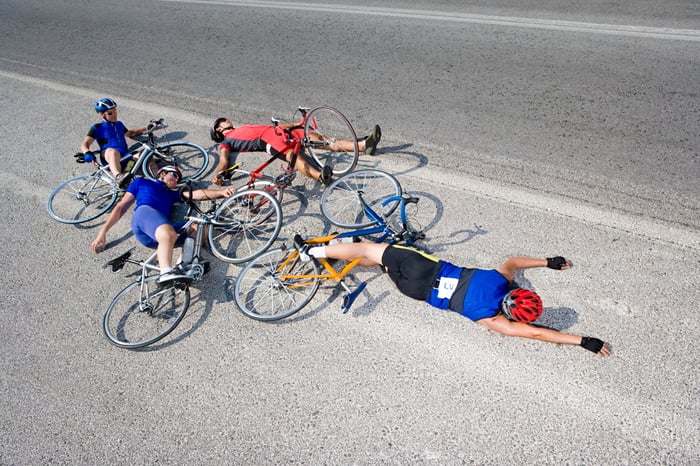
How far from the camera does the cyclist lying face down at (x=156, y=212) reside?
580 cm

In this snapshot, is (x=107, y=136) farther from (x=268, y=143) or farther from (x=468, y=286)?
(x=468, y=286)

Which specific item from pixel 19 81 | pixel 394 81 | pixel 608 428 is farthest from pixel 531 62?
pixel 19 81

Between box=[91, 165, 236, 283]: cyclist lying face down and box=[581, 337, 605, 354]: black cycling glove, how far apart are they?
4.80m

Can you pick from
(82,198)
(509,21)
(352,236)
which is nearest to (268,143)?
(352,236)

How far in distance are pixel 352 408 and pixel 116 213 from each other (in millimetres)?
4353

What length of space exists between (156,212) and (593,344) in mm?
5536

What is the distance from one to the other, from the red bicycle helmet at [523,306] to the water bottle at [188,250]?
3.90 metres

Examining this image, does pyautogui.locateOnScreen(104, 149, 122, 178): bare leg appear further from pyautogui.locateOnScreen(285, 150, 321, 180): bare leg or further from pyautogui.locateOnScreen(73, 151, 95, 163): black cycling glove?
pyautogui.locateOnScreen(285, 150, 321, 180): bare leg

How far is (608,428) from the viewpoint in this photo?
4.12 meters

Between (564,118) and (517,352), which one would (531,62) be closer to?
(564,118)

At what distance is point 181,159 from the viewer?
26.9 feet

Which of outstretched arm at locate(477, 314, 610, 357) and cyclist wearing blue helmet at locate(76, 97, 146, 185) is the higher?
cyclist wearing blue helmet at locate(76, 97, 146, 185)

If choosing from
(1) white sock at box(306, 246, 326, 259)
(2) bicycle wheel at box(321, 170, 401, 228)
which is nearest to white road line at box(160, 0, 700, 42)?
(2) bicycle wheel at box(321, 170, 401, 228)

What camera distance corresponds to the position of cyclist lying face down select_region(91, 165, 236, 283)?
19.0ft
